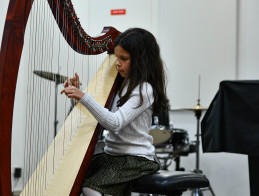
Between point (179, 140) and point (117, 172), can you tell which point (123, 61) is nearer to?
point (117, 172)

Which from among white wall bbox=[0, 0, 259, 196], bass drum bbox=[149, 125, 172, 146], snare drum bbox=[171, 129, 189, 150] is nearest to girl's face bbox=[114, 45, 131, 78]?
bass drum bbox=[149, 125, 172, 146]

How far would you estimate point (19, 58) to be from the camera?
964 millimetres

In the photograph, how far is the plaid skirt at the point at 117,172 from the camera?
1484mm

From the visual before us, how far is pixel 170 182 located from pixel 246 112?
0.87 m

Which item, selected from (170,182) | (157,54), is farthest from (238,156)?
(170,182)

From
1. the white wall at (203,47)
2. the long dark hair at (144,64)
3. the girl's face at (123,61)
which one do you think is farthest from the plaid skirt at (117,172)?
the white wall at (203,47)

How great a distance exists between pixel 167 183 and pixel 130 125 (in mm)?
314

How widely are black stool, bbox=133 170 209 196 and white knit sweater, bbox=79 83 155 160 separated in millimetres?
143

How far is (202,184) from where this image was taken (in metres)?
1.55

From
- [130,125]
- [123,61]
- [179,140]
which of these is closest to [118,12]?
[179,140]

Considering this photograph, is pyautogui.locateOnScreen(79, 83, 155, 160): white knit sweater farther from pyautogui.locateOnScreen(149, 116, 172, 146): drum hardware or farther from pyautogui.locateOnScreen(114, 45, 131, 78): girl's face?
pyautogui.locateOnScreen(149, 116, 172, 146): drum hardware

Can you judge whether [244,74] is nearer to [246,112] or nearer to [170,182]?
[246,112]

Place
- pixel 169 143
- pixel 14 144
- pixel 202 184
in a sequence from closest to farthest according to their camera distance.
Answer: pixel 202 184, pixel 169 143, pixel 14 144

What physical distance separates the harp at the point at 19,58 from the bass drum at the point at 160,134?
3.98ft
